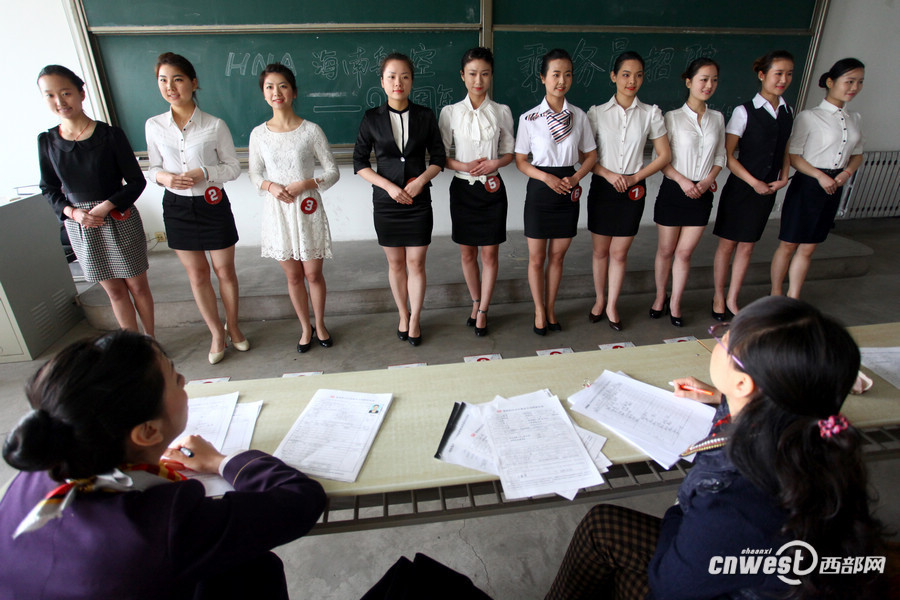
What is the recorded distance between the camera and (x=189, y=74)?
8.30 feet

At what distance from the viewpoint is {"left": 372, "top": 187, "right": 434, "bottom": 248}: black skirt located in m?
2.90

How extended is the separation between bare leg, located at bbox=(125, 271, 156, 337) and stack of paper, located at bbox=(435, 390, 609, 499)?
234 centimetres

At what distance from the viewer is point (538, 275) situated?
3209mm

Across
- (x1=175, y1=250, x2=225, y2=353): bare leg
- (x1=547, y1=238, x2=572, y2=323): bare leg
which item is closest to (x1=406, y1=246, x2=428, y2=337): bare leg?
(x1=547, y1=238, x2=572, y2=323): bare leg

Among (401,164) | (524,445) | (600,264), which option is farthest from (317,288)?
(524,445)

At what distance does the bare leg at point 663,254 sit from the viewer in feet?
10.8

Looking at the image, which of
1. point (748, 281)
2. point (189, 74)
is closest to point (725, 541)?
point (189, 74)

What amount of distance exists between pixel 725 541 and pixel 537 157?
243cm

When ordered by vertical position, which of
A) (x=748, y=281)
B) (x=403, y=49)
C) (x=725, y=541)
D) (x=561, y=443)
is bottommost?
(x=748, y=281)

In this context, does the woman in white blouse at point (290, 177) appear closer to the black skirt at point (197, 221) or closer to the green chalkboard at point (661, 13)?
the black skirt at point (197, 221)

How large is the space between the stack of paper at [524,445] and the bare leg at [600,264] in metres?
2.06

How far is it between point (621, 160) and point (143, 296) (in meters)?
2.93

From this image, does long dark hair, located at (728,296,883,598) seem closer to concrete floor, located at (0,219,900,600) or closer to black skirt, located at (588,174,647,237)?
concrete floor, located at (0,219,900,600)

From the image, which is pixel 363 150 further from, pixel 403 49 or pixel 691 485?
pixel 691 485
